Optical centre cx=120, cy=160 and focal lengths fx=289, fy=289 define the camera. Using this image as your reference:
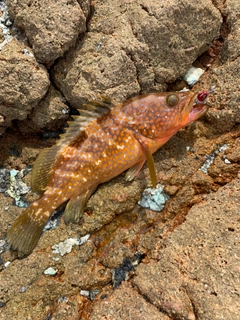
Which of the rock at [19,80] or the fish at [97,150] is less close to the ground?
the rock at [19,80]

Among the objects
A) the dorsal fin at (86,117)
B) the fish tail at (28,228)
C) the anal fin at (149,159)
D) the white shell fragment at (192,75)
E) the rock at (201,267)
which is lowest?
the rock at (201,267)

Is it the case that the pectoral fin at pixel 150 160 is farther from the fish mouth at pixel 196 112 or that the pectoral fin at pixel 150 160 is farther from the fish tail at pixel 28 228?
the fish tail at pixel 28 228

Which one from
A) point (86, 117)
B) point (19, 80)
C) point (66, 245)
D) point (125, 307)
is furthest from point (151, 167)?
point (19, 80)

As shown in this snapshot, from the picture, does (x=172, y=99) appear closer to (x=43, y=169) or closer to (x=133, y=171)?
(x=133, y=171)

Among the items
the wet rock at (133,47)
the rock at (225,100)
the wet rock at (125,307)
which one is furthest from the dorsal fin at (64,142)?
the wet rock at (125,307)

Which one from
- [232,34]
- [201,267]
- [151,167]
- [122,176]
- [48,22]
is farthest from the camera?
[122,176]

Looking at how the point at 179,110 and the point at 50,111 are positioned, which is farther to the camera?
the point at 50,111
